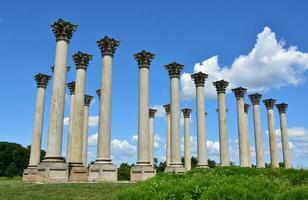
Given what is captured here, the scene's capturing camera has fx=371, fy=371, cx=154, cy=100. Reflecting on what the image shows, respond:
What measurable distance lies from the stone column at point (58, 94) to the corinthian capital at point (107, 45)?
6.03 m

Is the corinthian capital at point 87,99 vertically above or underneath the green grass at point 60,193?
above

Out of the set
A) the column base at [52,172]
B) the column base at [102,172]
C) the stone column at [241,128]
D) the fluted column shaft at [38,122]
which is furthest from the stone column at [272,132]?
the column base at [52,172]

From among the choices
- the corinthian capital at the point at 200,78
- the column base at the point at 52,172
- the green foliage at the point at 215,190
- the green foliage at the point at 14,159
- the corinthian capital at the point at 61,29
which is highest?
the corinthian capital at the point at 61,29

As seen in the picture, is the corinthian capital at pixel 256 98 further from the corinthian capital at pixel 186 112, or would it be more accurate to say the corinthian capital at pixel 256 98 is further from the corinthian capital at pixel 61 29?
the corinthian capital at pixel 61 29

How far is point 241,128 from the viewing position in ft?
237

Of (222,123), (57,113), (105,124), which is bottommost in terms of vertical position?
(105,124)

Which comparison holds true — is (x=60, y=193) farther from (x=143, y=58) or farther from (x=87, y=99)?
(x=87, y=99)

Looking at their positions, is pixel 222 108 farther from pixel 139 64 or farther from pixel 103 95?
pixel 103 95

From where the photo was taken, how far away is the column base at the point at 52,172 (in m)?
44.2

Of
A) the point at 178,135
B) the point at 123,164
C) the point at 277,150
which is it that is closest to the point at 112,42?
the point at 178,135

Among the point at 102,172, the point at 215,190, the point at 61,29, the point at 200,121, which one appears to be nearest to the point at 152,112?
the point at 200,121

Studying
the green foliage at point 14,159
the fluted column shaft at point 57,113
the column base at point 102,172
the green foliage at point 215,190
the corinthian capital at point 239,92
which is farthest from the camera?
the green foliage at point 14,159

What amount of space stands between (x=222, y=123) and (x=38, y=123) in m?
32.7

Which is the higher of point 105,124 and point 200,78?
point 200,78
